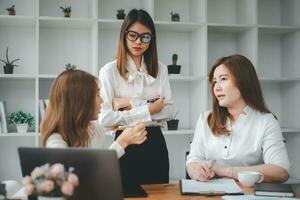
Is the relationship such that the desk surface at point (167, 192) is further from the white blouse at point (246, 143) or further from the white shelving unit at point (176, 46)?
the white shelving unit at point (176, 46)

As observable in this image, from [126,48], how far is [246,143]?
35.1 inches

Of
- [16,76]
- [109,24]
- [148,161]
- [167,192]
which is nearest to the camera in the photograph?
[167,192]

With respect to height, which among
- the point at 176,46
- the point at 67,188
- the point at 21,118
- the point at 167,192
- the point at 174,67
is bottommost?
the point at 167,192

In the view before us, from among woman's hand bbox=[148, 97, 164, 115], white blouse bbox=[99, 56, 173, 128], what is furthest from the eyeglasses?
woman's hand bbox=[148, 97, 164, 115]

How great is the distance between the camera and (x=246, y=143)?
2043mm

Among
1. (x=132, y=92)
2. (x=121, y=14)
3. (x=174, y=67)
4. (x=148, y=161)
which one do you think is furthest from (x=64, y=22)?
(x=148, y=161)

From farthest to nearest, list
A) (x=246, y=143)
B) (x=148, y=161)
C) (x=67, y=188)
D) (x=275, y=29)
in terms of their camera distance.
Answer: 1. (x=275, y=29)
2. (x=148, y=161)
3. (x=246, y=143)
4. (x=67, y=188)

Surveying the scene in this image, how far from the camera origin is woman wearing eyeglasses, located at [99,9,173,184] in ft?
7.34

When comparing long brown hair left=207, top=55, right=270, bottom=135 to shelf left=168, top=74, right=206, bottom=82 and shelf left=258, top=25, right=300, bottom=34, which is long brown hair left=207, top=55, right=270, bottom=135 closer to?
shelf left=168, top=74, right=206, bottom=82

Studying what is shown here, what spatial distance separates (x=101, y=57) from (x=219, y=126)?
1737 millimetres

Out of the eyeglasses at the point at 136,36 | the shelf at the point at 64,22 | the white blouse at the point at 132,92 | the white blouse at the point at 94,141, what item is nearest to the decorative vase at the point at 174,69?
the shelf at the point at 64,22

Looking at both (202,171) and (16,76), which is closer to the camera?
(202,171)

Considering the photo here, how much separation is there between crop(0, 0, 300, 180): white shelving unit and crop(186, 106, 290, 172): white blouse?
3.97 feet

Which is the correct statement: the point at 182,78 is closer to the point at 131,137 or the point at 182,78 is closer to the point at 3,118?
the point at 3,118
